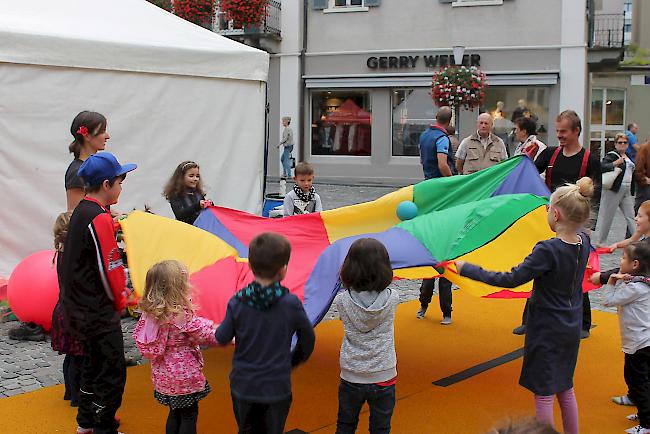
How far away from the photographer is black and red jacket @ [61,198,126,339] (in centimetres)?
382

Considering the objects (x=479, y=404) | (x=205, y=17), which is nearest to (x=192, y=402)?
(x=479, y=404)

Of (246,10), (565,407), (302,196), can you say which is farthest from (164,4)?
(565,407)

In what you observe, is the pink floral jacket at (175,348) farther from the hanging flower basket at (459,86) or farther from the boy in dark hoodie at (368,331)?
the hanging flower basket at (459,86)

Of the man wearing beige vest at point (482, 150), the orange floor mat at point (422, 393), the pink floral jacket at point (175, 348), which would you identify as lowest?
the orange floor mat at point (422, 393)

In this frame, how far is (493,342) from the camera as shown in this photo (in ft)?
19.9

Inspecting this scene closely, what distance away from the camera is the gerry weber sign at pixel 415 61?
20.0 m

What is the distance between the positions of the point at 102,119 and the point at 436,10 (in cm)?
1664

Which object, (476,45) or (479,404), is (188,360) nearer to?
(479,404)

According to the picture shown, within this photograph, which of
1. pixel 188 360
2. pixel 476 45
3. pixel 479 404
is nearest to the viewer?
pixel 188 360

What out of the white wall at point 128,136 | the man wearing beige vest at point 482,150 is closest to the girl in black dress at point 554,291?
the man wearing beige vest at point 482,150

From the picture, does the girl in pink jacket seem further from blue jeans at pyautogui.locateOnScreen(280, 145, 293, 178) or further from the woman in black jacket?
blue jeans at pyautogui.locateOnScreen(280, 145, 293, 178)

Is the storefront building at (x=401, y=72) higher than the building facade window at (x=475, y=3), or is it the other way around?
the building facade window at (x=475, y=3)

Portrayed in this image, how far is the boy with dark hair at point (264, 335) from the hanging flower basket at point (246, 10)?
18704 mm

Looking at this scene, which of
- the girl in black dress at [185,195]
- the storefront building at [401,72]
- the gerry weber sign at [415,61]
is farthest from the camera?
the gerry weber sign at [415,61]
